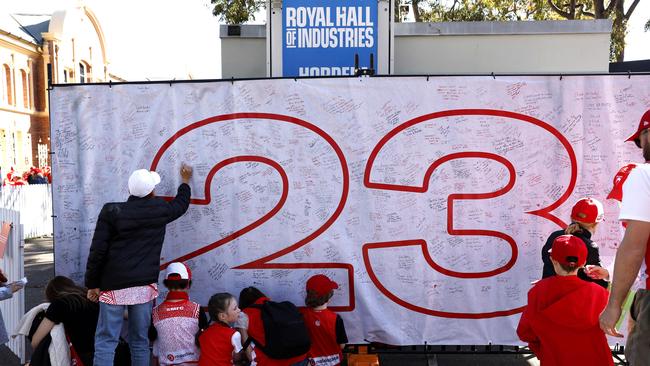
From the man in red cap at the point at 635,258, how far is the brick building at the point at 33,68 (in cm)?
2786

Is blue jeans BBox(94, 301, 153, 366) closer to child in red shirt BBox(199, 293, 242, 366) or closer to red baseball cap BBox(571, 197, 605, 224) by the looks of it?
child in red shirt BBox(199, 293, 242, 366)

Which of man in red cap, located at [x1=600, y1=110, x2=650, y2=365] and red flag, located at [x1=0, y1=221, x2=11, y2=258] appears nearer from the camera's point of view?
man in red cap, located at [x1=600, y1=110, x2=650, y2=365]

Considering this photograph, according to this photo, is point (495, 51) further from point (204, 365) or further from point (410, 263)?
point (204, 365)

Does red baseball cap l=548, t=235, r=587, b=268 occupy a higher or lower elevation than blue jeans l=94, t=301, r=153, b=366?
higher

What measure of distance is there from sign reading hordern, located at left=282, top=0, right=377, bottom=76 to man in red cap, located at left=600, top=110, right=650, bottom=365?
13.1 ft

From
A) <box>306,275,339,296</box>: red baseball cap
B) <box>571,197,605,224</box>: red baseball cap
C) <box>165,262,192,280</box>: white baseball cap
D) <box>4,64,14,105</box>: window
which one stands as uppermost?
<box>4,64,14,105</box>: window

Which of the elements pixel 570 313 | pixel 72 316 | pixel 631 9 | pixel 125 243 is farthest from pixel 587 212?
pixel 631 9

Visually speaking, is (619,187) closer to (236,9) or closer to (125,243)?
(125,243)

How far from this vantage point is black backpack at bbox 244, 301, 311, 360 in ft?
12.0

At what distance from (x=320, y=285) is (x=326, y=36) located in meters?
3.21

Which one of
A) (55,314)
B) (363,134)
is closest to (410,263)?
(363,134)

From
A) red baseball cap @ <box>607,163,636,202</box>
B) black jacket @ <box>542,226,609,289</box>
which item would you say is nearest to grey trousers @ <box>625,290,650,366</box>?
black jacket @ <box>542,226,609,289</box>

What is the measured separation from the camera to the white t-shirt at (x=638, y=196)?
226 centimetres

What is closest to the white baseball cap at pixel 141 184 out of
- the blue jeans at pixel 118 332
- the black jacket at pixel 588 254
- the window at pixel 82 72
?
the blue jeans at pixel 118 332
